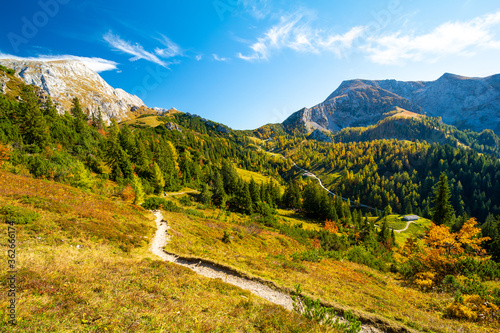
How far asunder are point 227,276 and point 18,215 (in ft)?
59.3

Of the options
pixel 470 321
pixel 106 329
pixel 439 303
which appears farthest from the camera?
pixel 439 303

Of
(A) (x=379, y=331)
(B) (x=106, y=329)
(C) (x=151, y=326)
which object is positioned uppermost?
(B) (x=106, y=329)

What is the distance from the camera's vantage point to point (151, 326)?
7824mm

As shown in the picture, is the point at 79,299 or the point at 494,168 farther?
the point at 494,168

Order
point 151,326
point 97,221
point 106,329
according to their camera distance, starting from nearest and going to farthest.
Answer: point 106,329 → point 151,326 → point 97,221

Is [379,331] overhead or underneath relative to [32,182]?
underneath

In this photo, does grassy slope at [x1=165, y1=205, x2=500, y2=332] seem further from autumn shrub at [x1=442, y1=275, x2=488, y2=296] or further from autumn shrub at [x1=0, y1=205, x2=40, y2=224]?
autumn shrub at [x1=0, y1=205, x2=40, y2=224]

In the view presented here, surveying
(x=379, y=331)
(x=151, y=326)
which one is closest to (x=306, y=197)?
(x=379, y=331)

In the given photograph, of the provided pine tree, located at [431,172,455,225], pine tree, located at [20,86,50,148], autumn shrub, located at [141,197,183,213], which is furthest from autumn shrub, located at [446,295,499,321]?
pine tree, located at [20,86,50,148]

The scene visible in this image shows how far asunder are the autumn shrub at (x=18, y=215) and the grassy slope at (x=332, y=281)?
1156cm

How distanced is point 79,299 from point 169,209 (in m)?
33.1

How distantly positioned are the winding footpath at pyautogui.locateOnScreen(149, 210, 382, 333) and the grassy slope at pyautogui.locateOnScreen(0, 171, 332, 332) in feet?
4.86

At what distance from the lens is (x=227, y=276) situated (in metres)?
16.5

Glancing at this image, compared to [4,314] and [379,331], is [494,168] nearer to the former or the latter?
[379,331]
